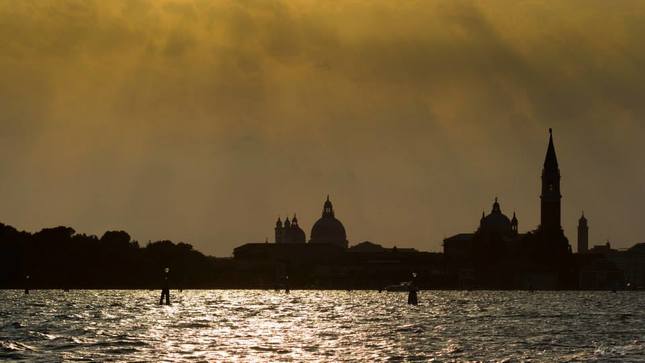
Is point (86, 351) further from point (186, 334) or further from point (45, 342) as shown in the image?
point (186, 334)

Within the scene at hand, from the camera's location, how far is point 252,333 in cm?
7069

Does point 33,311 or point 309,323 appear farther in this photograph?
point 33,311

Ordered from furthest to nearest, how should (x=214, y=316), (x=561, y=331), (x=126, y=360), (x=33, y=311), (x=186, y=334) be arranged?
(x=33, y=311), (x=214, y=316), (x=561, y=331), (x=186, y=334), (x=126, y=360)

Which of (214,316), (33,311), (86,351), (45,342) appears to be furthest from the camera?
(33,311)

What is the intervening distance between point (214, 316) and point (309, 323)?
439 inches

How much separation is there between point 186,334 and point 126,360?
15.9m

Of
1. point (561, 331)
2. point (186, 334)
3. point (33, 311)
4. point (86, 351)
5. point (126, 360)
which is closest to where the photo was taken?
point (126, 360)

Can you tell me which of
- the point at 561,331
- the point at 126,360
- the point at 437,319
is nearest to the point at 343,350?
the point at 126,360

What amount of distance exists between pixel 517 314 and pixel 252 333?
38529mm

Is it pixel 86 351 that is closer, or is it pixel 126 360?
pixel 126 360

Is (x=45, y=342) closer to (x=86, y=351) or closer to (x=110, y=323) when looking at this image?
(x=86, y=351)

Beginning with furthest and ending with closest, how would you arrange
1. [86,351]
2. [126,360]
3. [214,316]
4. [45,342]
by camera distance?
[214,316] < [45,342] < [86,351] < [126,360]

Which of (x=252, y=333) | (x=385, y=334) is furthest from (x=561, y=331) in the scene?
(x=252, y=333)

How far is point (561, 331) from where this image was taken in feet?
259
